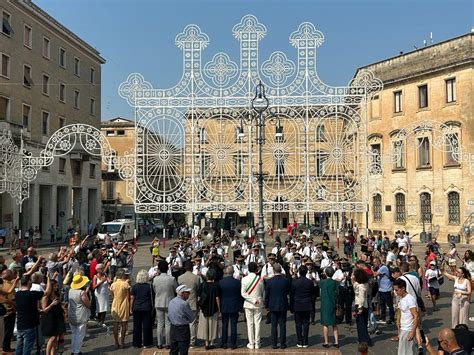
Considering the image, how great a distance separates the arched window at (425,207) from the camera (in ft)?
115

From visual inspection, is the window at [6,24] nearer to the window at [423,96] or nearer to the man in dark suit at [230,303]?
the window at [423,96]

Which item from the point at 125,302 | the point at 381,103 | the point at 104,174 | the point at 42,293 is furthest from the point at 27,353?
the point at 104,174

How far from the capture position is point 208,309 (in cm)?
1009

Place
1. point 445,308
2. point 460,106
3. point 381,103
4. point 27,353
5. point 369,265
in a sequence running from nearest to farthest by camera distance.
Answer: point 27,353 → point 369,265 → point 445,308 → point 460,106 → point 381,103

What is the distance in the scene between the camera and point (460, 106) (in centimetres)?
3347

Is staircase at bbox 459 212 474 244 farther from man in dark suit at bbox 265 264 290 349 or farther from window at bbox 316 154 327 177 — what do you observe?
man in dark suit at bbox 265 264 290 349

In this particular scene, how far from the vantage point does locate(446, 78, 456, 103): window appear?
34066 mm

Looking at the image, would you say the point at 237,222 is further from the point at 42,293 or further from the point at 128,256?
the point at 42,293

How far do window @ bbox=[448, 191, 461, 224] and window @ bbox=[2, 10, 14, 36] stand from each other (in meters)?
30.0

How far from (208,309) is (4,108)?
28.6 metres

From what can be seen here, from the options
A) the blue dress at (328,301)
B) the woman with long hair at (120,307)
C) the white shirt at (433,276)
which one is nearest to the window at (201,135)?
the white shirt at (433,276)

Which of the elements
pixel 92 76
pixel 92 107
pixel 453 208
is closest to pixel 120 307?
pixel 453 208

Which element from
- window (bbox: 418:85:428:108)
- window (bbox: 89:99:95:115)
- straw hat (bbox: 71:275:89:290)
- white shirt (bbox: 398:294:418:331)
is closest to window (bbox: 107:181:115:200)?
window (bbox: 89:99:95:115)

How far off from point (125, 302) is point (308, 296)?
3.54 meters
